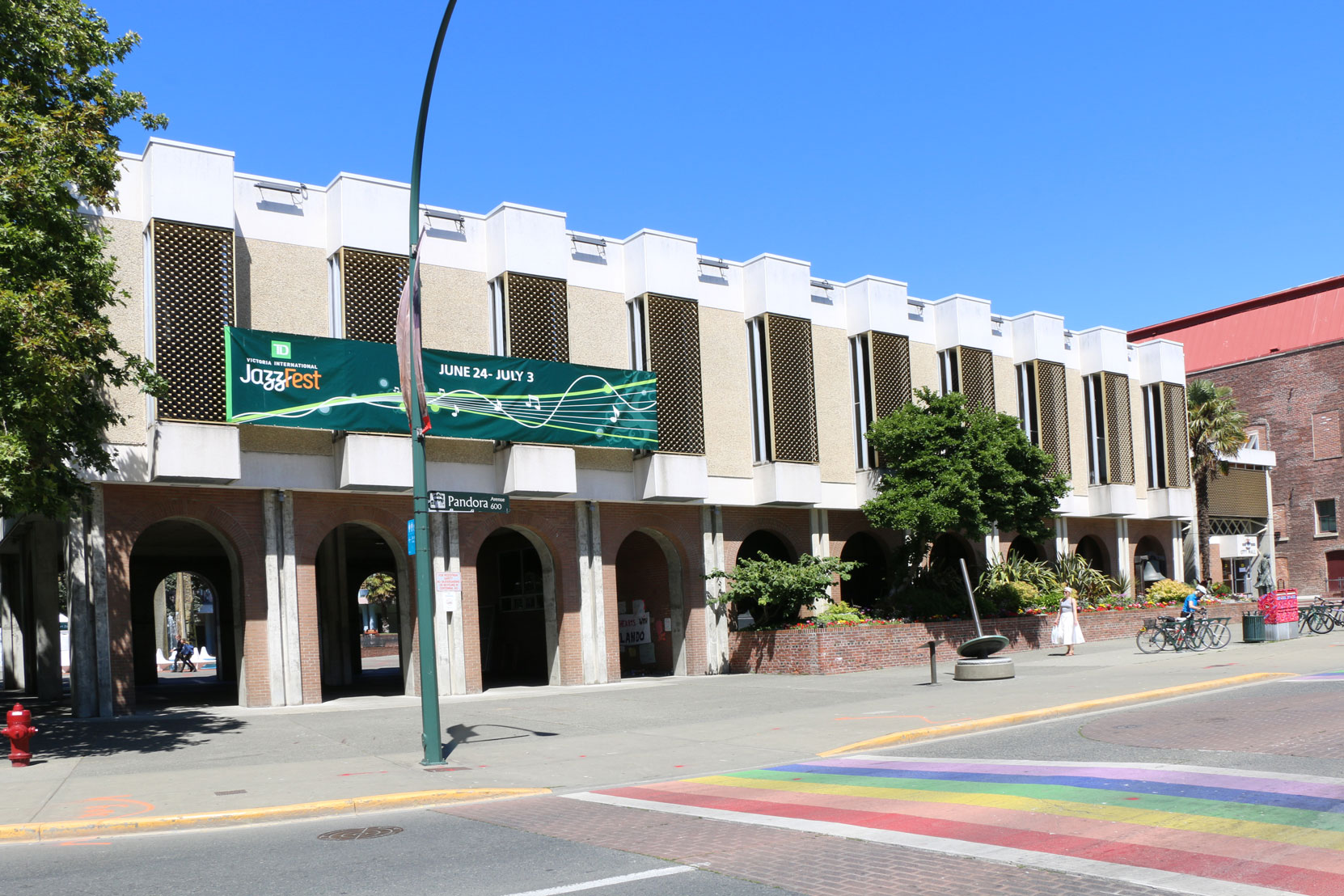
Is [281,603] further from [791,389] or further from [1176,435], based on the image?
[1176,435]

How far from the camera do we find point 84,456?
17750 millimetres

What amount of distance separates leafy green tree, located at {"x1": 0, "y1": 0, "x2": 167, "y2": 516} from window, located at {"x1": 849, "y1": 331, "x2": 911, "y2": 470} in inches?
789

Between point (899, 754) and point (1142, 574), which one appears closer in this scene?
point (899, 754)

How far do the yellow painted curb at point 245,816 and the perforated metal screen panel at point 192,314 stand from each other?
38.9ft

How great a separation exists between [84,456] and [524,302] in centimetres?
1094

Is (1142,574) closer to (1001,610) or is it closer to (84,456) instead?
(1001,610)

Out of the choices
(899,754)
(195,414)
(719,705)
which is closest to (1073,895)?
(899,754)

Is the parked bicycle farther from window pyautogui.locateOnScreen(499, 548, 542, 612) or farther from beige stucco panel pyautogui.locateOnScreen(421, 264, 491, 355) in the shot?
beige stucco panel pyautogui.locateOnScreen(421, 264, 491, 355)

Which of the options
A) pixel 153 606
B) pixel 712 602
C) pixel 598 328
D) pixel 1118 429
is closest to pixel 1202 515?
pixel 1118 429

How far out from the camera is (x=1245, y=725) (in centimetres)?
1455

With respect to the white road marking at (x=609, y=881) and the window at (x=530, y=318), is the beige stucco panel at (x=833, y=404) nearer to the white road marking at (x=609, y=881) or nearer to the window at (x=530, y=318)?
the window at (x=530, y=318)

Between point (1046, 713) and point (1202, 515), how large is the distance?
34.4 m

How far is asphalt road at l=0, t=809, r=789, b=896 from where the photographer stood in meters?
8.05

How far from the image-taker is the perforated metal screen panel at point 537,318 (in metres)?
26.3
